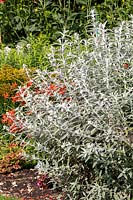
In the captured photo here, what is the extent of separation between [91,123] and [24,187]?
57.5 inches

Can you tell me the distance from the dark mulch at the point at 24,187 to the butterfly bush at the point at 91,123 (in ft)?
0.98

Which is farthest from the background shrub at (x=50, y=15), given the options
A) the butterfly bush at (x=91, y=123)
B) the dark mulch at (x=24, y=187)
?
the butterfly bush at (x=91, y=123)

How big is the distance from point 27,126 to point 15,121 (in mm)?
252

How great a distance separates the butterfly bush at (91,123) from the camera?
5285 mm

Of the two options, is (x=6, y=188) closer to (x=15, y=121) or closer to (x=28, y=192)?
(x=28, y=192)

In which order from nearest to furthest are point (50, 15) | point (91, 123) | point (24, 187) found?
1. point (91, 123)
2. point (24, 187)
3. point (50, 15)

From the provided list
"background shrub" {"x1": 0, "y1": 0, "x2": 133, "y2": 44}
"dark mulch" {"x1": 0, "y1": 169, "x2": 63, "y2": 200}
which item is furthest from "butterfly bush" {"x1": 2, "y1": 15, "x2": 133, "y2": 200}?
"background shrub" {"x1": 0, "y1": 0, "x2": 133, "y2": 44}

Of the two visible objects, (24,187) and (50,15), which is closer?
(24,187)

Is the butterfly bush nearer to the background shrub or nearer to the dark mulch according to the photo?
the dark mulch

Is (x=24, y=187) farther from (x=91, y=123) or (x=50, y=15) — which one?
(x=50, y=15)

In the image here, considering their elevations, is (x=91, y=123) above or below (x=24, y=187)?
above

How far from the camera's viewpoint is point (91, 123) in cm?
525

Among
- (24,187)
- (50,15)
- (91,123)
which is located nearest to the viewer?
(91,123)

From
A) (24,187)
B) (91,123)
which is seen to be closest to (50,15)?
(24,187)
